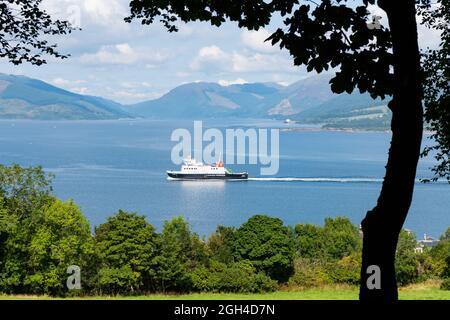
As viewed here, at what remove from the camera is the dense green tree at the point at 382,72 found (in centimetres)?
414

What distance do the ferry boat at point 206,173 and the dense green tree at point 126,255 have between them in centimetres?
5875

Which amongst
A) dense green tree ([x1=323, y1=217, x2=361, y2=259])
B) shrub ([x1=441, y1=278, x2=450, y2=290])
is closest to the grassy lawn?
shrub ([x1=441, y1=278, x2=450, y2=290])

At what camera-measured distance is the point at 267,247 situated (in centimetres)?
2998

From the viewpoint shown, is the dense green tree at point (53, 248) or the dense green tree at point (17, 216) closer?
the dense green tree at point (17, 216)

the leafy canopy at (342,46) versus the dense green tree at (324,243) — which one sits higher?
the leafy canopy at (342,46)

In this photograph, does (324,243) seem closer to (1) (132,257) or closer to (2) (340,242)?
(2) (340,242)

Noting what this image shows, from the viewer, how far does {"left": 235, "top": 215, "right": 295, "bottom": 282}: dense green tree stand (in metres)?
29.4

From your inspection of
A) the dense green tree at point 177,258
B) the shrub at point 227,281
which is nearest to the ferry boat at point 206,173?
the dense green tree at point 177,258

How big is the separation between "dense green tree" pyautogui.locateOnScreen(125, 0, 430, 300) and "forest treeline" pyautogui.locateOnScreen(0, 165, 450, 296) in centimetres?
1816

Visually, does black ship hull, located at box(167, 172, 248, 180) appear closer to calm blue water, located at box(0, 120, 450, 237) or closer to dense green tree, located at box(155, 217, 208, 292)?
calm blue water, located at box(0, 120, 450, 237)

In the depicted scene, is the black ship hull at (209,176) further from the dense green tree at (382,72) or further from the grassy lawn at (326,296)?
the dense green tree at (382,72)

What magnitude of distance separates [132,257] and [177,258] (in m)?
2.30

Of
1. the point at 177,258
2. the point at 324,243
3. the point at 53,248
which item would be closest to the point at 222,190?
the point at 324,243
